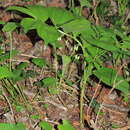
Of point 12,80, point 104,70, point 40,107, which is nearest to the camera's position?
point 104,70

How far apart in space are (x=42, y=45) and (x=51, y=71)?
1.41 feet

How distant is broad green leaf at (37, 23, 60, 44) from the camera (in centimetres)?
137

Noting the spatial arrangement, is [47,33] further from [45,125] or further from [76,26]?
[45,125]

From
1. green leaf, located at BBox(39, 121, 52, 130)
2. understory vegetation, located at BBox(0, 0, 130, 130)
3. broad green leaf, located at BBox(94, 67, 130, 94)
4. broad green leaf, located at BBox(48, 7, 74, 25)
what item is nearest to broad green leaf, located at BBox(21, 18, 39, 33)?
understory vegetation, located at BBox(0, 0, 130, 130)

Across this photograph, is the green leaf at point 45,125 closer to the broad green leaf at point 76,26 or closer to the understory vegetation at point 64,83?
the understory vegetation at point 64,83

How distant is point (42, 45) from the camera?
3008 millimetres

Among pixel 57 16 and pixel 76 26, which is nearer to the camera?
pixel 76 26

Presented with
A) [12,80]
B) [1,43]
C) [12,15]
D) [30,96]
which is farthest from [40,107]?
[12,15]

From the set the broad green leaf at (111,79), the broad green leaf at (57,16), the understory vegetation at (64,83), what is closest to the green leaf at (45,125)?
the understory vegetation at (64,83)

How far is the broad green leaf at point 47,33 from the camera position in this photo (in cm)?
137

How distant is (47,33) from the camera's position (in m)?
1.39

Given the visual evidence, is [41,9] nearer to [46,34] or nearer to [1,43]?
[46,34]

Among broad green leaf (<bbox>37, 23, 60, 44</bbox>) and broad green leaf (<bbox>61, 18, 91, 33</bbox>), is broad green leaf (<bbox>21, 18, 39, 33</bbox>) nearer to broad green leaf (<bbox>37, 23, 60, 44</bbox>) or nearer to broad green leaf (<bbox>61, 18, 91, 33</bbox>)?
broad green leaf (<bbox>37, 23, 60, 44</bbox>)

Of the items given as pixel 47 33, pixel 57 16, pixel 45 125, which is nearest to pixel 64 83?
pixel 45 125
